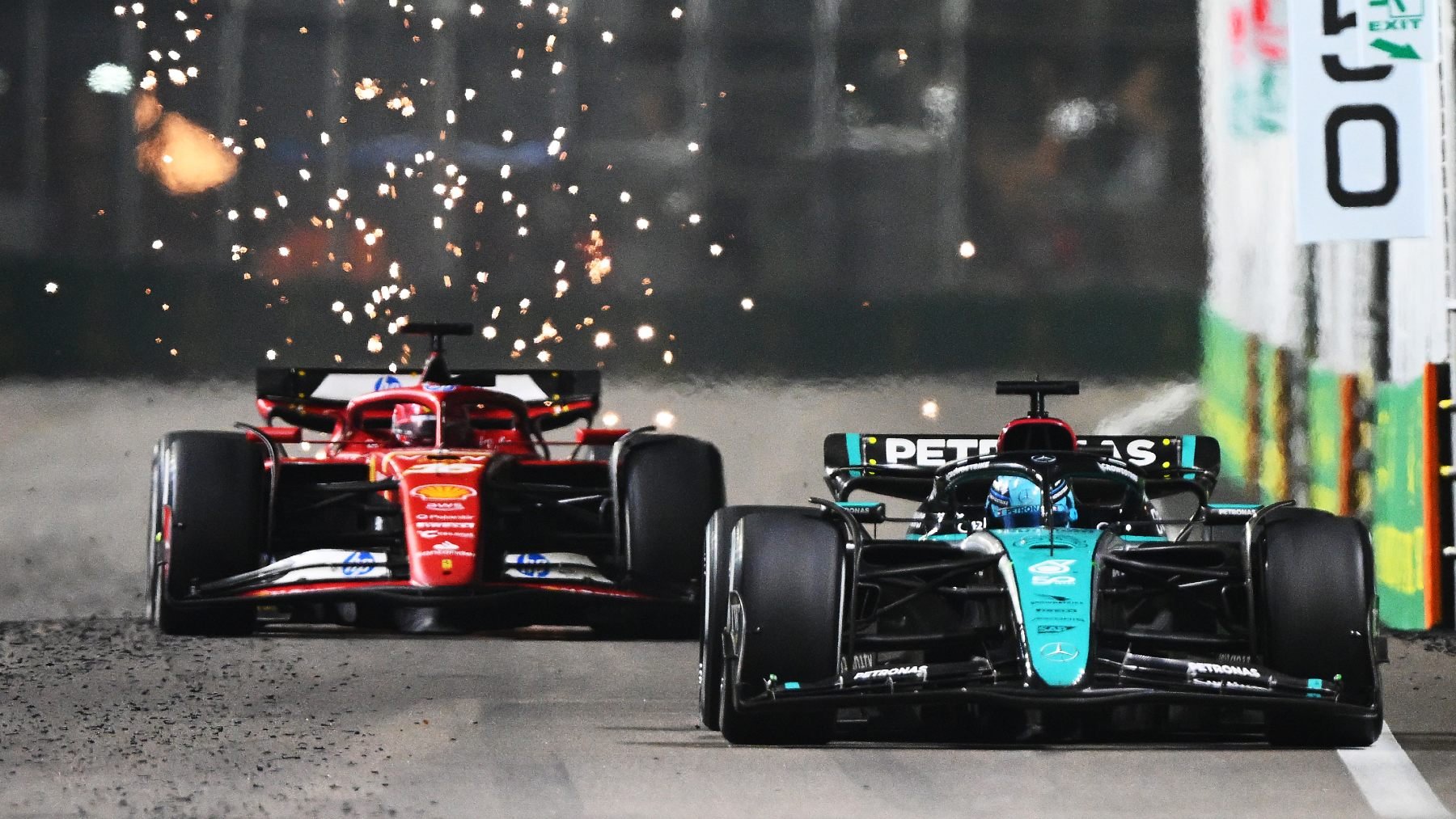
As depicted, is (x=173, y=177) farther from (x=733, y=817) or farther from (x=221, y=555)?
(x=733, y=817)

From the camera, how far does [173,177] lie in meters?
18.9

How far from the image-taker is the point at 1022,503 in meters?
8.38

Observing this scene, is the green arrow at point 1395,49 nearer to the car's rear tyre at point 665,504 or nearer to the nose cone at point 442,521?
the car's rear tyre at point 665,504

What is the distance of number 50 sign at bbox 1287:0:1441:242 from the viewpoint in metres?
11.5

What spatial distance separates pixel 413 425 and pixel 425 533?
154 cm

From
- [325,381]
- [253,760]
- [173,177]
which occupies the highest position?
[173,177]

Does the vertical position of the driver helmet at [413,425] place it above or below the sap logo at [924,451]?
above

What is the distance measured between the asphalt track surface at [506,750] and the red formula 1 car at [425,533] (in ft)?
0.67

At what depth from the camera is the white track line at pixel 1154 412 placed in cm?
1783

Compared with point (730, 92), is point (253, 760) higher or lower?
lower

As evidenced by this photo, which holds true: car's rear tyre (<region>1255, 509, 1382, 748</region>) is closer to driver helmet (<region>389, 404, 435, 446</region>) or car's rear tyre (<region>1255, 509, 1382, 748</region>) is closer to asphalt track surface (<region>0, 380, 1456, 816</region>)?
asphalt track surface (<region>0, 380, 1456, 816</region>)

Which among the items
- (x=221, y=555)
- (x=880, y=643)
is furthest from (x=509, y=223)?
(x=880, y=643)

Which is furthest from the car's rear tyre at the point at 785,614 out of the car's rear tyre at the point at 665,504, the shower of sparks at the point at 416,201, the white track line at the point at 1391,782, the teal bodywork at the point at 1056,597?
the shower of sparks at the point at 416,201

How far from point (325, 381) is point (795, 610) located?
5.74 metres
